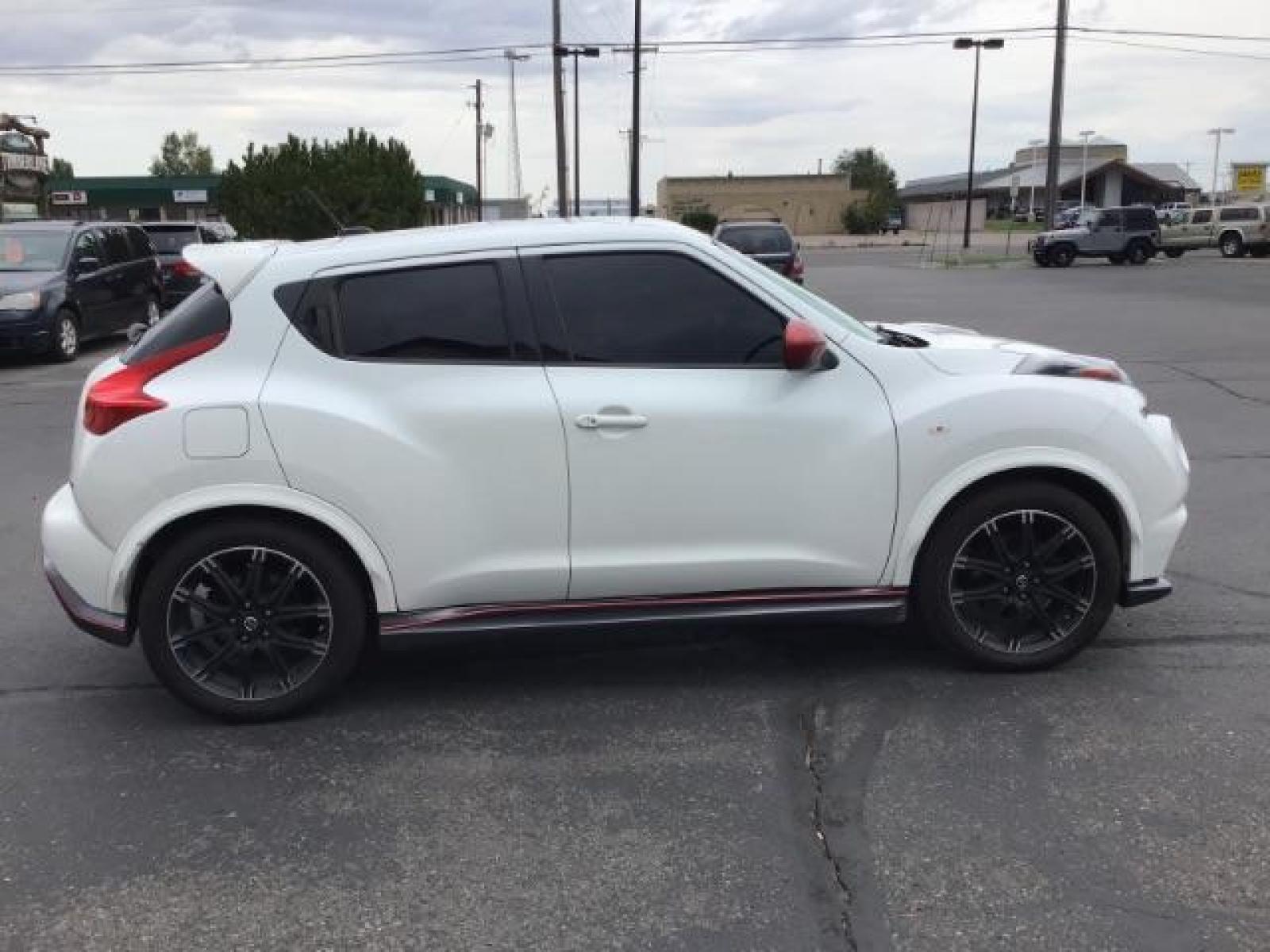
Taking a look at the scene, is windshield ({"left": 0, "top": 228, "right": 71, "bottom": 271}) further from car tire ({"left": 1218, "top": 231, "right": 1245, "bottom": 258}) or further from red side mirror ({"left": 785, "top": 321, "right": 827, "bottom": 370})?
car tire ({"left": 1218, "top": 231, "right": 1245, "bottom": 258})

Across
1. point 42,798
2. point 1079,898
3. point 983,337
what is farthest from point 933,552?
point 42,798

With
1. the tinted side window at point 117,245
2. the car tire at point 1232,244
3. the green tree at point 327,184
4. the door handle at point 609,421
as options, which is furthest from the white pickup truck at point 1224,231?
the door handle at point 609,421

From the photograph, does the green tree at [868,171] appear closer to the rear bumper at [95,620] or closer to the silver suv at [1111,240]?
the silver suv at [1111,240]

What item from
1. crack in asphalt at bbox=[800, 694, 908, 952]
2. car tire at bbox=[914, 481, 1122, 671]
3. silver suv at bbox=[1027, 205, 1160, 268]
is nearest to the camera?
crack in asphalt at bbox=[800, 694, 908, 952]

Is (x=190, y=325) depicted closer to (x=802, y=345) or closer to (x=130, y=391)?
(x=130, y=391)

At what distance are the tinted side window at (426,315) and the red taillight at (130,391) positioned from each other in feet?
1.56

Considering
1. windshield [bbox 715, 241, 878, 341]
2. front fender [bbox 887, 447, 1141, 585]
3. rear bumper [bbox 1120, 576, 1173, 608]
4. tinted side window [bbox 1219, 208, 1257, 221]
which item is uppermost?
tinted side window [bbox 1219, 208, 1257, 221]

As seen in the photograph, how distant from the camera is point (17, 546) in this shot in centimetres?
654

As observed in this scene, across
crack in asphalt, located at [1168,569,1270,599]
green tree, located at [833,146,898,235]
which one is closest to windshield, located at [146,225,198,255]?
crack in asphalt, located at [1168,569,1270,599]

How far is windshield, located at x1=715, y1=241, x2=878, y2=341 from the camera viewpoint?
4.32 meters

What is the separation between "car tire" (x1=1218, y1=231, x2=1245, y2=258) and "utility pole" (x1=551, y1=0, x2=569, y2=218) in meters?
23.8

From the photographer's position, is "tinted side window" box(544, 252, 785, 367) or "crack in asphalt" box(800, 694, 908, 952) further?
"tinted side window" box(544, 252, 785, 367)

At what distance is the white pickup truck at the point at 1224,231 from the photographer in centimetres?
4141

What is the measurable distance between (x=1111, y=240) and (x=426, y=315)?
3997 centimetres
